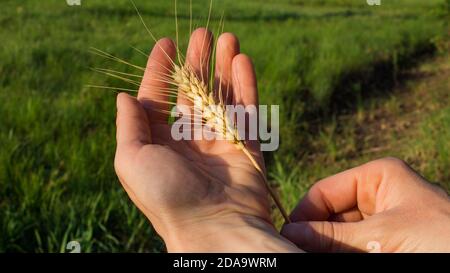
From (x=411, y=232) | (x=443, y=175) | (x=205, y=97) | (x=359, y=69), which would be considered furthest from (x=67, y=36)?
(x=411, y=232)

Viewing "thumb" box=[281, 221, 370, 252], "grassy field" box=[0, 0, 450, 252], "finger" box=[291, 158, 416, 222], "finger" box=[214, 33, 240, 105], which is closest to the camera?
"thumb" box=[281, 221, 370, 252]

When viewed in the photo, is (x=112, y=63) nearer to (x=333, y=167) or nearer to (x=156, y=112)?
(x=333, y=167)

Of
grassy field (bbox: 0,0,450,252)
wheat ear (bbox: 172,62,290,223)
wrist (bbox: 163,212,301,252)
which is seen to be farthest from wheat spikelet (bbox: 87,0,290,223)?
grassy field (bbox: 0,0,450,252)

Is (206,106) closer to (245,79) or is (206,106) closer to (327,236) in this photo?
(245,79)

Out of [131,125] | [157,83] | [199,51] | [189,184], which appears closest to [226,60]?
[199,51]

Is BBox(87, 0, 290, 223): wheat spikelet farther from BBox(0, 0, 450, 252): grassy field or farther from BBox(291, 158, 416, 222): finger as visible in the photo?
BBox(0, 0, 450, 252): grassy field

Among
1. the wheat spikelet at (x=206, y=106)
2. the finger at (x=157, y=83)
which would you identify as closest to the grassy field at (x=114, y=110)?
the finger at (x=157, y=83)
